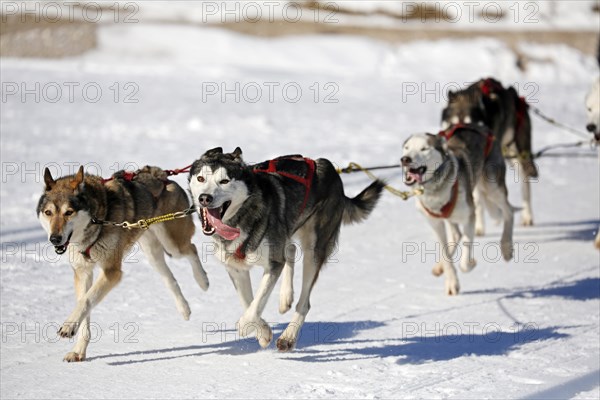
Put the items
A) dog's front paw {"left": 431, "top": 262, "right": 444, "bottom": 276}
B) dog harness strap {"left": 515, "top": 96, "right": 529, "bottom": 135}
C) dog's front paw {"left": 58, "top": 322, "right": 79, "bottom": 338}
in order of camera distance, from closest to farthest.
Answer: dog's front paw {"left": 58, "top": 322, "right": 79, "bottom": 338}
dog's front paw {"left": 431, "top": 262, "right": 444, "bottom": 276}
dog harness strap {"left": 515, "top": 96, "right": 529, "bottom": 135}

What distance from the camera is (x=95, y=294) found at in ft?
14.0

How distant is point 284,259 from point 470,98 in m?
3.48

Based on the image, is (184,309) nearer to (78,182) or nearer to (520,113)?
(78,182)

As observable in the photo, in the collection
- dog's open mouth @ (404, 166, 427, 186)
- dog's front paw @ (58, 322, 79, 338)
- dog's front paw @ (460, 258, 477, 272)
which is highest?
dog's open mouth @ (404, 166, 427, 186)

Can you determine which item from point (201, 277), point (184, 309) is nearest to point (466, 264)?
point (201, 277)

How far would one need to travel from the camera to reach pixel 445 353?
465 centimetres

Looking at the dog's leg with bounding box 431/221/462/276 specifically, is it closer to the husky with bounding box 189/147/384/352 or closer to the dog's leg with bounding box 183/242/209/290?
the husky with bounding box 189/147/384/352

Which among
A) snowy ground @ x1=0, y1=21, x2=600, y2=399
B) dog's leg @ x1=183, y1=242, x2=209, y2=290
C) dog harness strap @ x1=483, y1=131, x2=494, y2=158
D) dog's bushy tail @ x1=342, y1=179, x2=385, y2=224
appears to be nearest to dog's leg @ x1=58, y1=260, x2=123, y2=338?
snowy ground @ x1=0, y1=21, x2=600, y2=399

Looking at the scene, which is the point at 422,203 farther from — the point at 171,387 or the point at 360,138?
the point at 360,138

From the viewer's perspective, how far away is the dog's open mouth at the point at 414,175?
5555 mm

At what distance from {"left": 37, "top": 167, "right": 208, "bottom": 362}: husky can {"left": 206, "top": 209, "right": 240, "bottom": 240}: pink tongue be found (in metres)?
0.59

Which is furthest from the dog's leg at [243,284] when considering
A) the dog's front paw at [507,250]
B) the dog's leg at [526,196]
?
the dog's leg at [526,196]

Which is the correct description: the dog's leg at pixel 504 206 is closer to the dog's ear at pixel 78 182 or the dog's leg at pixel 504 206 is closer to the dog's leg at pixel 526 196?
the dog's leg at pixel 526 196

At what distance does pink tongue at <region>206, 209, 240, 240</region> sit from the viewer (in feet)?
13.6
